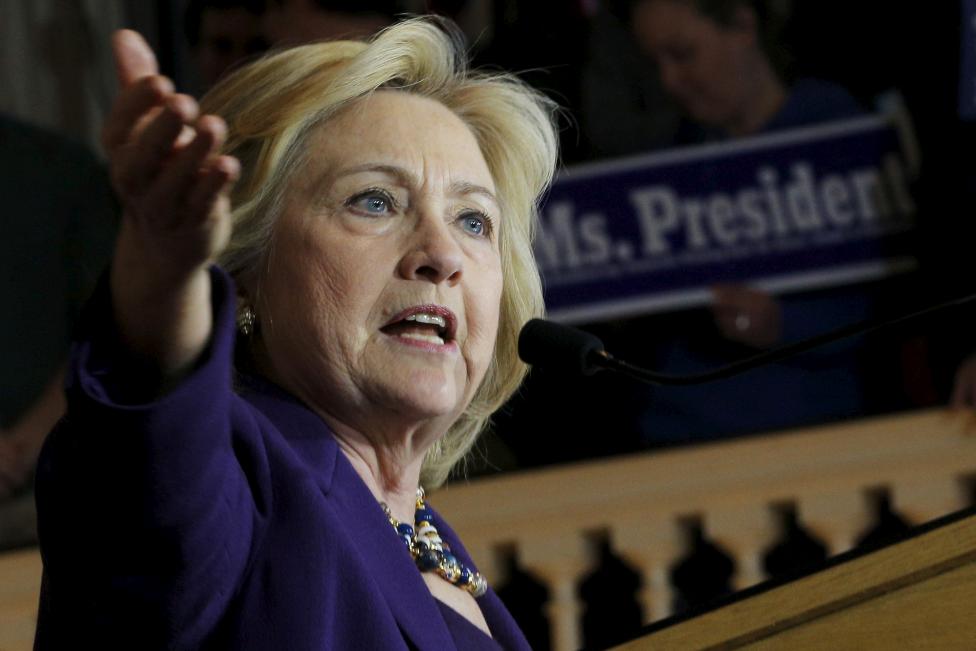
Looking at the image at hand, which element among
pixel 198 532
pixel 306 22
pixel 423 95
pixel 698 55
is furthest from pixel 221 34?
pixel 198 532

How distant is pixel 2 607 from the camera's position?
10.4ft

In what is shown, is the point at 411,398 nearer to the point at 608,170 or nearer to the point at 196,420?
the point at 196,420

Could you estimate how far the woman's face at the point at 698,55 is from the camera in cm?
356

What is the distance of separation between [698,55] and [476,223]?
202cm

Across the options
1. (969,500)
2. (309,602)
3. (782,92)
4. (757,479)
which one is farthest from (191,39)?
(309,602)

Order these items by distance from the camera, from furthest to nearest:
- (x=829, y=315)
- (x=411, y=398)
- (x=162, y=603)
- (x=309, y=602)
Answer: (x=829, y=315) < (x=411, y=398) < (x=309, y=602) < (x=162, y=603)

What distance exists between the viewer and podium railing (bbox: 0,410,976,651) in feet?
10.5

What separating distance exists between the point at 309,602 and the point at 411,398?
0.33 metres

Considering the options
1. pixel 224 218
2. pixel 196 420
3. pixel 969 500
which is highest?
pixel 224 218

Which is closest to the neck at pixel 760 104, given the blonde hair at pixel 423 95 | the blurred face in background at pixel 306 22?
the blurred face in background at pixel 306 22

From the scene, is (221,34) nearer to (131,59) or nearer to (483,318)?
(483,318)

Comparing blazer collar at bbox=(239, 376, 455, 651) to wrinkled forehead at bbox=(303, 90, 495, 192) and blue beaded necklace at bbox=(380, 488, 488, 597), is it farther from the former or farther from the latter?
wrinkled forehead at bbox=(303, 90, 495, 192)

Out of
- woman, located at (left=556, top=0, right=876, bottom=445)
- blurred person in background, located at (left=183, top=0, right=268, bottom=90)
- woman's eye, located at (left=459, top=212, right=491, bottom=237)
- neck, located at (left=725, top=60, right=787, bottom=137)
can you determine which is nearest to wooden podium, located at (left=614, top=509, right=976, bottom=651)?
woman's eye, located at (left=459, top=212, right=491, bottom=237)

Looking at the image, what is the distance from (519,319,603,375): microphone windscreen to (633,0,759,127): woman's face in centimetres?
212
